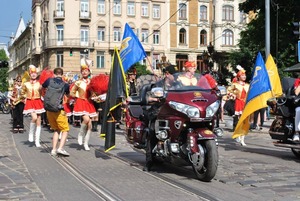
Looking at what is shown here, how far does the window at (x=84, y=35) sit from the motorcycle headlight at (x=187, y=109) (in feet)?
196

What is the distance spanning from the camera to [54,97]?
400 inches

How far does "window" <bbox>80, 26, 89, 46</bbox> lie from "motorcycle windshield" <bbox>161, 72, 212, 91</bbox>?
194 ft

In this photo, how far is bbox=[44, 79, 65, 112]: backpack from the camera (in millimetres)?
10133

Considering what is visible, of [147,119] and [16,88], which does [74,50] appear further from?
[147,119]

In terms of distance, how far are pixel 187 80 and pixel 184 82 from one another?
3.5 inches

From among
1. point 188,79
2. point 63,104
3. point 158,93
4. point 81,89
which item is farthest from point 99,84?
point 158,93

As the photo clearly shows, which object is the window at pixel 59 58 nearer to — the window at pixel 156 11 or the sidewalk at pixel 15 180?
the window at pixel 156 11

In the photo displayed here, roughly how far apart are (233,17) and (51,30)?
25.8m

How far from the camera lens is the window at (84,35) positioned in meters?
65.9

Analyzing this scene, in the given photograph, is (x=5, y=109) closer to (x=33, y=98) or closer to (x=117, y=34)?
(x=33, y=98)

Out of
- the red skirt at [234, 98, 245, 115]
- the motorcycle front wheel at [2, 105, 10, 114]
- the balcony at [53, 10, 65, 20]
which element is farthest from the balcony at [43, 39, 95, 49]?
the red skirt at [234, 98, 245, 115]

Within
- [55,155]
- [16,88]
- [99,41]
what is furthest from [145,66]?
[55,155]

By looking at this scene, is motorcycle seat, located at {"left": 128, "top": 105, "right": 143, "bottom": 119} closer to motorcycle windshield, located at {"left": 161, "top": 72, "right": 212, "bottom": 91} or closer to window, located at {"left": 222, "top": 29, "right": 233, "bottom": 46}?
motorcycle windshield, located at {"left": 161, "top": 72, "right": 212, "bottom": 91}

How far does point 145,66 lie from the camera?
6319 cm
